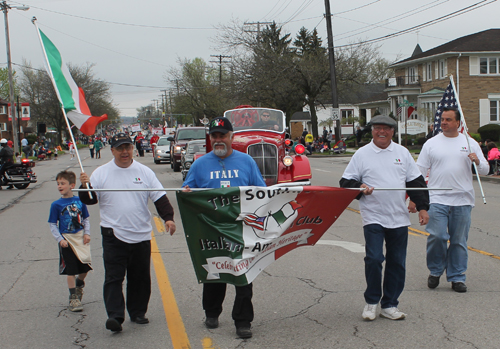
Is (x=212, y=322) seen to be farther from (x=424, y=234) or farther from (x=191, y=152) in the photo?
(x=191, y=152)

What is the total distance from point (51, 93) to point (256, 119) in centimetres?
6401

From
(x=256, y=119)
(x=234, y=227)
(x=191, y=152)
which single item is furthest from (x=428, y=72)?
(x=234, y=227)

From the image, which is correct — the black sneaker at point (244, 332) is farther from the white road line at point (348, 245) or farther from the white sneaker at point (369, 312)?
the white road line at point (348, 245)

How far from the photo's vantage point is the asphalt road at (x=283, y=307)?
474cm

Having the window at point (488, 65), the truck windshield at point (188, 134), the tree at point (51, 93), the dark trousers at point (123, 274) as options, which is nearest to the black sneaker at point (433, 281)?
the dark trousers at point (123, 274)

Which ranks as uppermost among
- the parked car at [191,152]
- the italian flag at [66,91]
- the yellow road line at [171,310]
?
the italian flag at [66,91]

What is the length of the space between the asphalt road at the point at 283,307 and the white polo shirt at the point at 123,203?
905mm

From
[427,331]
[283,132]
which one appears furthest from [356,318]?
[283,132]

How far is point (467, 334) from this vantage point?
4.72 metres

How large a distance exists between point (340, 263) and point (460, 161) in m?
2.26

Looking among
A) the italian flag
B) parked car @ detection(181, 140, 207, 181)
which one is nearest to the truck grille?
parked car @ detection(181, 140, 207, 181)

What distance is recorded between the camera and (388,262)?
524 centimetres

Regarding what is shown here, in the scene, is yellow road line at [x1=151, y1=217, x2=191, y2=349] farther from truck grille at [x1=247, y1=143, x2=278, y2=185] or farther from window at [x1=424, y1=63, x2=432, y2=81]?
window at [x1=424, y1=63, x2=432, y2=81]

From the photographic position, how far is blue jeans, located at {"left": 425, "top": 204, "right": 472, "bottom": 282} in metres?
6.10
